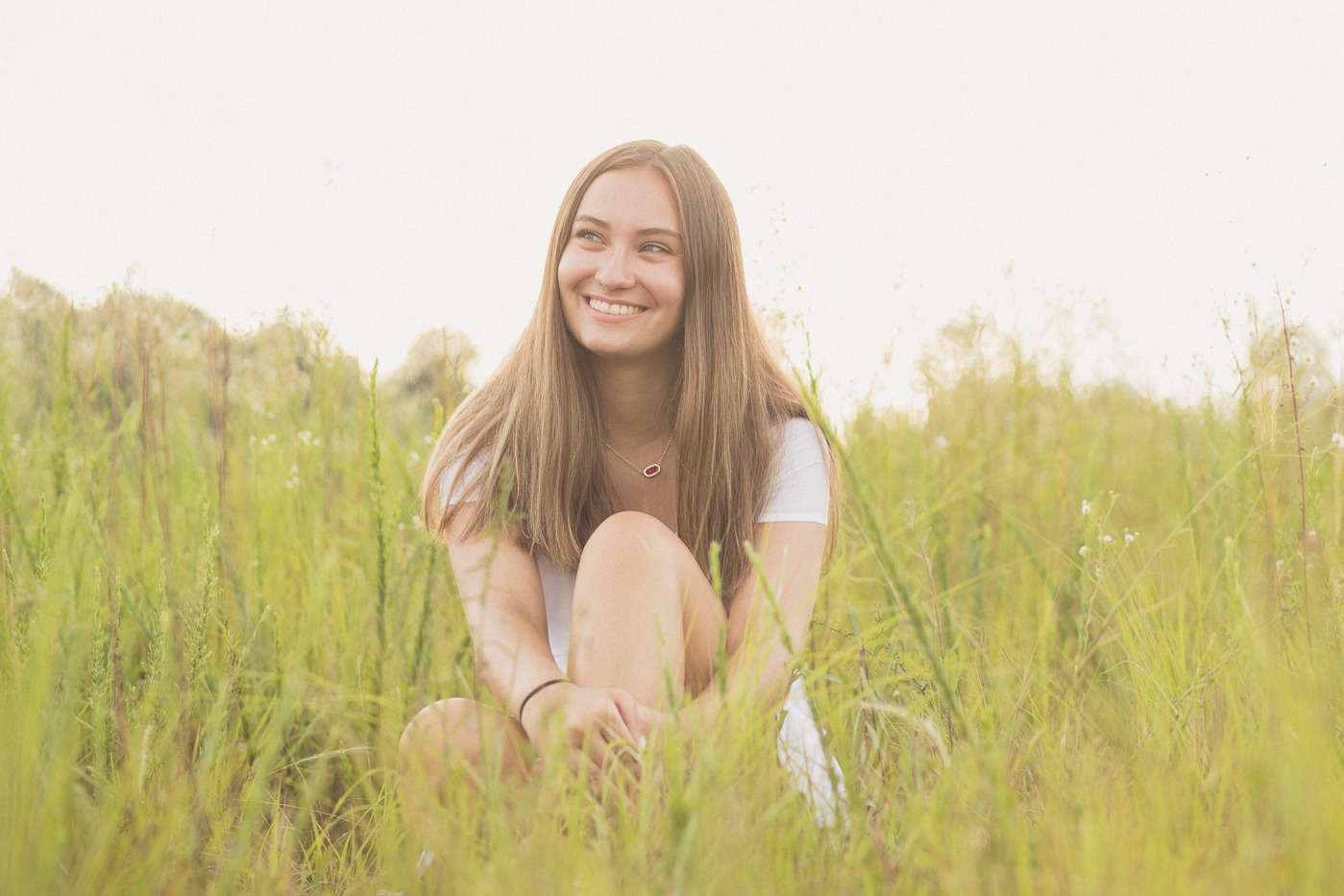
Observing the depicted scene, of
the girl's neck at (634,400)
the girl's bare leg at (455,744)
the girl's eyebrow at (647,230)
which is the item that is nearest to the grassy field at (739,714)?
the girl's bare leg at (455,744)

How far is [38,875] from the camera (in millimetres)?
991

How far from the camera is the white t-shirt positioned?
1969mm

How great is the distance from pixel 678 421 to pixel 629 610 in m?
0.59

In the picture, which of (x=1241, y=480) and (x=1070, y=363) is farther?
(x=1070, y=363)

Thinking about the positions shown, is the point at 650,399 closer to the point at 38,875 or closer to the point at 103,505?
the point at 103,505

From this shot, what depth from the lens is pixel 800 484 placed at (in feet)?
6.55

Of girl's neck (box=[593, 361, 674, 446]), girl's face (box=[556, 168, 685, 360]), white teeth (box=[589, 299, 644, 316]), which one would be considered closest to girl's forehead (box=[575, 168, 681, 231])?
girl's face (box=[556, 168, 685, 360])

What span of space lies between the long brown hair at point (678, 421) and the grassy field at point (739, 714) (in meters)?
0.20

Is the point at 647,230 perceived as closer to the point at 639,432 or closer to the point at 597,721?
the point at 639,432

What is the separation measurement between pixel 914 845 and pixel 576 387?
1.24m

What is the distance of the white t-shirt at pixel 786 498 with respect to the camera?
1.97 metres

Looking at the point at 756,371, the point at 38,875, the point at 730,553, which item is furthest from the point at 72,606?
the point at 756,371

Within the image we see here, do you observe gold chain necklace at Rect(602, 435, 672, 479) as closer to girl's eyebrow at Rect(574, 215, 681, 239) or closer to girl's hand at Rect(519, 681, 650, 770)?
girl's eyebrow at Rect(574, 215, 681, 239)

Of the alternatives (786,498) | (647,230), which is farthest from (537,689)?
(647,230)
